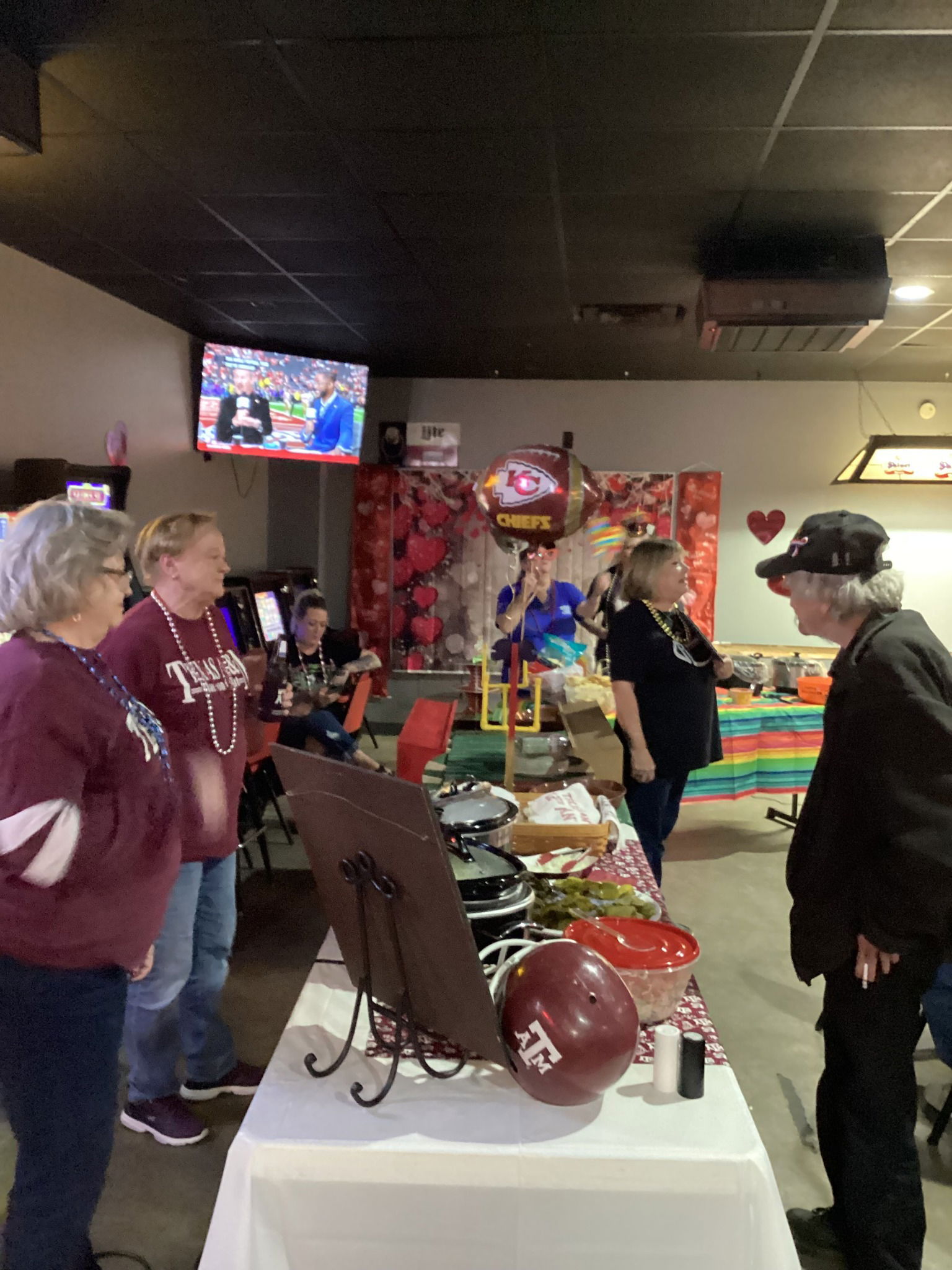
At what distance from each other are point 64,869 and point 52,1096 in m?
0.38

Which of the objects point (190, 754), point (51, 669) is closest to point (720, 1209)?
point (51, 669)

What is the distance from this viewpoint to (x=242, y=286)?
4566 mm

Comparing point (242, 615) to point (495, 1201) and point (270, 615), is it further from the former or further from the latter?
point (495, 1201)

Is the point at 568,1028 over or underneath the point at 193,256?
underneath

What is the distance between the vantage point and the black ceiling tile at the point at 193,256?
3.91 m

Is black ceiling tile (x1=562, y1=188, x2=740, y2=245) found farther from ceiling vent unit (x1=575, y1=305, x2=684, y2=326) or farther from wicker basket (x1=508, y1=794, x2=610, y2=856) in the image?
wicker basket (x1=508, y1=794, x2=610, y2=856)

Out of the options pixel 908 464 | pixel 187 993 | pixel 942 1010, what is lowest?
pixel 187 993

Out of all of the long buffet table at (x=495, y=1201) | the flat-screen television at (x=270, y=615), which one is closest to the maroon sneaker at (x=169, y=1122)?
the long buffet table at (x=495, y=1201)

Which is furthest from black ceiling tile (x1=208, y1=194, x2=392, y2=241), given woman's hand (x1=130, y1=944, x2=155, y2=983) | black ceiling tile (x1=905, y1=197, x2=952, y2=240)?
woman's hand (x1=130, y1=944, x2=155, y2=983)

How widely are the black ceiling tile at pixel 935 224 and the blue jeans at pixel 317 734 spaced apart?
10.3 feet

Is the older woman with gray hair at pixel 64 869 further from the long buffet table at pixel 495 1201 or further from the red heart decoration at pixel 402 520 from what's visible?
the red heart decoration at pixel 402 520

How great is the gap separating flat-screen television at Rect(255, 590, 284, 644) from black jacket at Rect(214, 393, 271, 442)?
3.53 ft

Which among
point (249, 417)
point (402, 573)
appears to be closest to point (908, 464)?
point (402, 573)

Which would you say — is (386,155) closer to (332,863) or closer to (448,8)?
(448,8)
